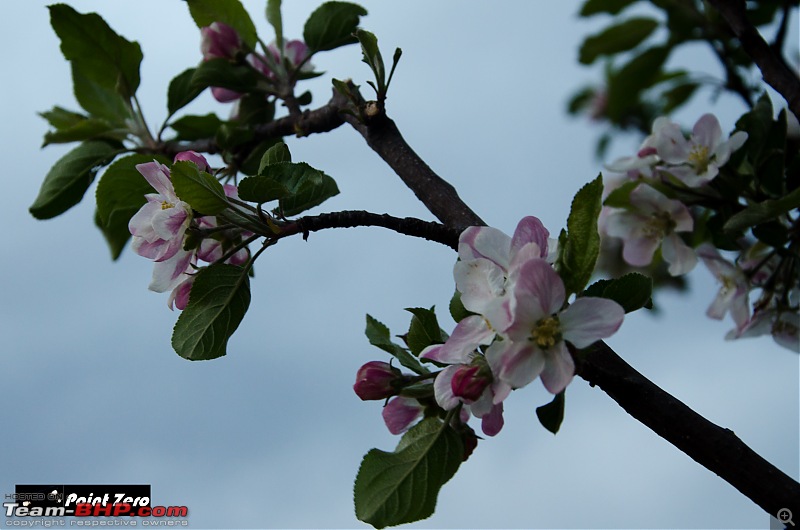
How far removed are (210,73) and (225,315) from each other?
734 mm

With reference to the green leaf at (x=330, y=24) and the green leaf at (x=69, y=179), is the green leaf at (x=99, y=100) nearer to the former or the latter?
the green leaf at (x=69, y=179)

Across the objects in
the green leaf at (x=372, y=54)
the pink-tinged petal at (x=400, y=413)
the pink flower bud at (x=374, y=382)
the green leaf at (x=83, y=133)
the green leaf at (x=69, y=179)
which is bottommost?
the pink-tinged petal at (x=400, y=413)

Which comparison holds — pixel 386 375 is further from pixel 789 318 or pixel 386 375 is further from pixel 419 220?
pixel 789 318

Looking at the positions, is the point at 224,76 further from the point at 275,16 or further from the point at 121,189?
the point at 121,189

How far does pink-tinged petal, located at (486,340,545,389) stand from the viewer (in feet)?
2.89

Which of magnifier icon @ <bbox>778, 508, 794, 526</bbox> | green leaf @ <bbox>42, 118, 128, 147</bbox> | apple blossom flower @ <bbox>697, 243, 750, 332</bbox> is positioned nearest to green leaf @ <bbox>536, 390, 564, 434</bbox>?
magnifier icon @ <bbox>778, 508, 794, 526</bbox>

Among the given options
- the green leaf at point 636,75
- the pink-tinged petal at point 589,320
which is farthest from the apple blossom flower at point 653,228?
the green leaf at point 636,75

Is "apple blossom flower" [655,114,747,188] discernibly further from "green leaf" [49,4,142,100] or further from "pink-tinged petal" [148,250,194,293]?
"green leaf" [49,4,142,100]

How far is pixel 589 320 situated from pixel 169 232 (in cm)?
55

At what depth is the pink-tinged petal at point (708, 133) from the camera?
63.7 inches

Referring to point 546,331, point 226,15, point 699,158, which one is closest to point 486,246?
point 546,331

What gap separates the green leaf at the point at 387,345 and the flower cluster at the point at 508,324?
9 centimetres

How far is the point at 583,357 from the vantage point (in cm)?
92

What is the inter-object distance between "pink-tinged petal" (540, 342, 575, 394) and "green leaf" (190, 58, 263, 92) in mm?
1077
